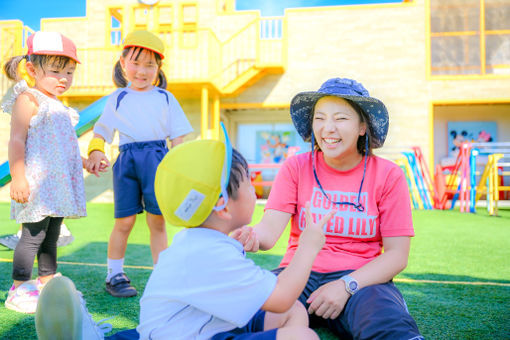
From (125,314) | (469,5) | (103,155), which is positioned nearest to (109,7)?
(469,5)

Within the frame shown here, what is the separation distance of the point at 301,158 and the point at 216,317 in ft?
2.70

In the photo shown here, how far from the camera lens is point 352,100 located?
1516mm

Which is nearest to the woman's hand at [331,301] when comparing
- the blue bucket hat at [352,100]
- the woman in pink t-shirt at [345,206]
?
the woman in pink t-shirt at [345,206]

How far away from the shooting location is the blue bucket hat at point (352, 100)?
1469mm

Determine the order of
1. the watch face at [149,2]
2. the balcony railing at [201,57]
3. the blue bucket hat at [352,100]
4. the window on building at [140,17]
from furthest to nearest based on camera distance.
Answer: the window on building at [140,17]
the watch face at [149,2]
the balcony railing at [201,57]
the blue bucket hat at [352,100]

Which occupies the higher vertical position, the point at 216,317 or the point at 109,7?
the point at 109,7

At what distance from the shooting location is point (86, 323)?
1.22 m

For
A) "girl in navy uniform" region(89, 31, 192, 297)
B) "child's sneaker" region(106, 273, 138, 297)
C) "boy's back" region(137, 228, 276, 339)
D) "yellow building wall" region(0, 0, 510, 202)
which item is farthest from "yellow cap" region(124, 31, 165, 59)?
"yellow building wall" region(0, 0, 510, 202)

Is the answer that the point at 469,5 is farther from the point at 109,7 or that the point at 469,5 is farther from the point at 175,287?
the point at 175,287

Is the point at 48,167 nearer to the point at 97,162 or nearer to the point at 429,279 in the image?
the point at 97,162

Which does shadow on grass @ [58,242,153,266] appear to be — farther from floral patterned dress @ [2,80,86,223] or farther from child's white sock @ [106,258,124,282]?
floral patterned dress @ [2,80,86,223]

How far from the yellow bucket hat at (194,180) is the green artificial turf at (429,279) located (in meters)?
0.76

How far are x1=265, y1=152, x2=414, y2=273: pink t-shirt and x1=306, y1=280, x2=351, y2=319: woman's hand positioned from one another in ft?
0.54

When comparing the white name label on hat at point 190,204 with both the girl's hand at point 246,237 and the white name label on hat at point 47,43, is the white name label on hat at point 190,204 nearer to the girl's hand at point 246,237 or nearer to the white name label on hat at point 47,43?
the girl's hand at point 246,237
